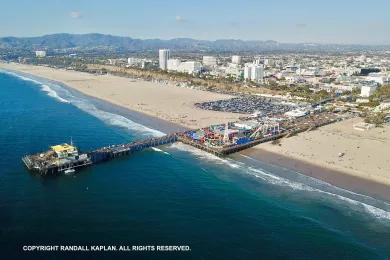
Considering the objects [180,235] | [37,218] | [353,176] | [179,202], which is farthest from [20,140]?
[353,176]

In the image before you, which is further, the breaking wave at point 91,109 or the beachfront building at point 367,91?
the beachfront building at point 367,91

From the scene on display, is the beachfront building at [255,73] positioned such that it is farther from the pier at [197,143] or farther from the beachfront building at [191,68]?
the pier at [197,143]

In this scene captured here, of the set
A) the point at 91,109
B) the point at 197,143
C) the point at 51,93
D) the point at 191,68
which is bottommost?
the point at 197,143

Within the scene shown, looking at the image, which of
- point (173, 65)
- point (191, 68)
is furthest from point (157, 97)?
point (173, 65)

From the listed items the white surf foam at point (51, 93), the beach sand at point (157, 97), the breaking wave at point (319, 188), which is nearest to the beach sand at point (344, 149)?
the breaking wave at point (319, 188)

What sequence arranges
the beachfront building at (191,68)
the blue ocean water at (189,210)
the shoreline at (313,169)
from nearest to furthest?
the blue ocean water at (189,210)
the shoreline at (313,169)
the beachfront building at (191,68)

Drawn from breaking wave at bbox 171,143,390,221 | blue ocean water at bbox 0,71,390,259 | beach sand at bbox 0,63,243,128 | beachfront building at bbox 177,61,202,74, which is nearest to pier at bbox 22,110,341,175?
blue ocean water at bbox 0,71,390,259

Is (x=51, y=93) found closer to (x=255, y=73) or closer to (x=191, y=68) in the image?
(x=255, y=73)
